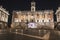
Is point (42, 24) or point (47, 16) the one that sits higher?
point (47, 16)

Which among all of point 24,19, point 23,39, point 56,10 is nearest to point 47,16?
point 56,10

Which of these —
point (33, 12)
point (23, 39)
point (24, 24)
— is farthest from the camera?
point (33, 12)

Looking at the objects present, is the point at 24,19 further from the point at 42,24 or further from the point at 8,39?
the point at 8,39

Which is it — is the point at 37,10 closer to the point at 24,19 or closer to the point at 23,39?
the point at 24,19

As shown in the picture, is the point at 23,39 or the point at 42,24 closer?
the point at 23,39

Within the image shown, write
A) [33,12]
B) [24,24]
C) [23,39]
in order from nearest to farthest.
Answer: [23,39], [24,24], [33,12]

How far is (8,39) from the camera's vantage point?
1033 cm

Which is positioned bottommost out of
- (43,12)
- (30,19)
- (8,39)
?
(8,39)

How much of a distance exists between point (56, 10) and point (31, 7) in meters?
12.9

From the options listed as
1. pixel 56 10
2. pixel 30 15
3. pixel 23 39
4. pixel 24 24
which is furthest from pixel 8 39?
pixel 56 10

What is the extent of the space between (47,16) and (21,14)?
42.4 ft

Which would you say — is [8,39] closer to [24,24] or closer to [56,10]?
[24,24]

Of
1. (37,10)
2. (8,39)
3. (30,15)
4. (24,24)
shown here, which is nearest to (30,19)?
(30,15)

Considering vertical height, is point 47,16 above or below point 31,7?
below
